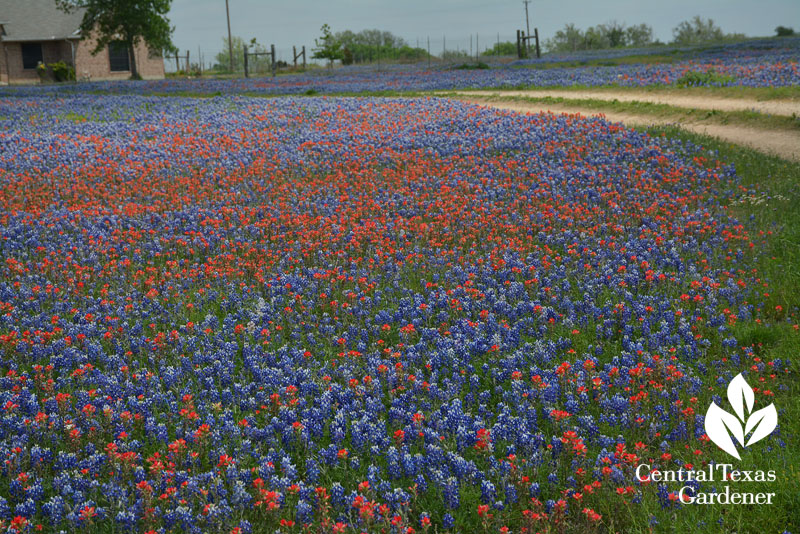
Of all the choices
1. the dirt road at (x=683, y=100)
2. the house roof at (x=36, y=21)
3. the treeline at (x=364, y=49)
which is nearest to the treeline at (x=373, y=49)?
the treeline at (x=364, y=49)

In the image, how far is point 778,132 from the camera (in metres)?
16.8

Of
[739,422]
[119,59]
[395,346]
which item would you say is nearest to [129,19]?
[119,59]

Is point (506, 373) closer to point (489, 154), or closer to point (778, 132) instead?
point (489, 154)

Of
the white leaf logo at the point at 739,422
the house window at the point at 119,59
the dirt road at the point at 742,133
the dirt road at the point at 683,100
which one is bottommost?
the white leaf logo at the point at 739,422

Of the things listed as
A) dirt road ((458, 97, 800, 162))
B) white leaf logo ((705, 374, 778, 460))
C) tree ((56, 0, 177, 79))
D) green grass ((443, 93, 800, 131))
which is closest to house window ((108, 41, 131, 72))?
tree ((56, 0, 177, 79))

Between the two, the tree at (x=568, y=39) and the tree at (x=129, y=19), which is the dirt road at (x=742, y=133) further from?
the tree at (x=568, y=39)

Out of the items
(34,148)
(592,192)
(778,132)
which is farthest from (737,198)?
(34,148)

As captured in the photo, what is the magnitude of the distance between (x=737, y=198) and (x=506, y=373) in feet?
26.3

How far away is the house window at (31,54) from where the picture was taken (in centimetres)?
6347

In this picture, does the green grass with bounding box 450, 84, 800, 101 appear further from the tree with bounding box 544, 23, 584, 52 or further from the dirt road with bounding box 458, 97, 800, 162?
the tree with bounding box 544, 23, 584, 52

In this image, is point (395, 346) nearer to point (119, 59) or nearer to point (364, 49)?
point (119, 59)

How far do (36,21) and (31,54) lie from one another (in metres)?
3.46

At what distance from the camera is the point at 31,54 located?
63.7m

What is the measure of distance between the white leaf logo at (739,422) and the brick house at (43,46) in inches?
2601
